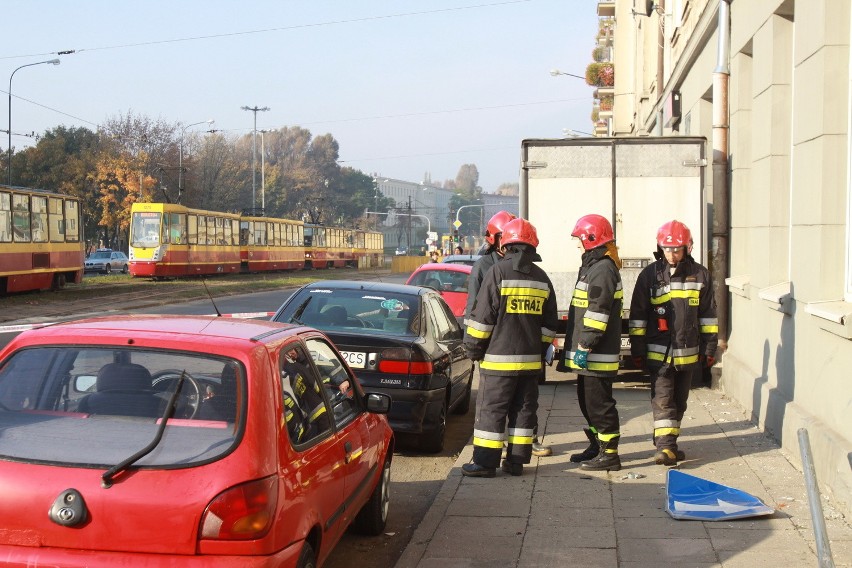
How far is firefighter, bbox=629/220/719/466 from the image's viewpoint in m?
7.78

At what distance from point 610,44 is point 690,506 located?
46547 mm

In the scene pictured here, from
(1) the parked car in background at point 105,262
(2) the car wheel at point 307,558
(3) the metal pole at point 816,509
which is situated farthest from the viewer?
(1) the parked car in background at point 105,262

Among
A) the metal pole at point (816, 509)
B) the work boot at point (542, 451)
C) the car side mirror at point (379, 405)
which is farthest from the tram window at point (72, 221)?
the metal pole at point (816, 509)

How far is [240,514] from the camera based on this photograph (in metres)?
3.77

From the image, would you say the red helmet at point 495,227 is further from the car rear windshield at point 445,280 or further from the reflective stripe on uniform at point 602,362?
the car rear windshield at point 445,280

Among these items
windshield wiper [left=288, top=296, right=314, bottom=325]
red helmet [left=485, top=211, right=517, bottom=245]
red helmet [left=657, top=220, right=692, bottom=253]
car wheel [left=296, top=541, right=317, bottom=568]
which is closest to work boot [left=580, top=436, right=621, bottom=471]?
red helmet [left=657, top=220, right=692, bottom=253]

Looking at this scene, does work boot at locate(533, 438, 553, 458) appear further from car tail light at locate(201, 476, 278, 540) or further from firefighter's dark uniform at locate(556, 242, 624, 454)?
car tail light at locate(201, 476, 278, 540)

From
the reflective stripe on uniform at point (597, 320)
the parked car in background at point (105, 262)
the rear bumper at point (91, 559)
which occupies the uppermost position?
the reflective stripe on uniform at point (597, 320)

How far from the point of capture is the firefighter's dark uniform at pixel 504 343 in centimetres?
717

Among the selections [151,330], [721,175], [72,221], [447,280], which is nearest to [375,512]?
[151,330]

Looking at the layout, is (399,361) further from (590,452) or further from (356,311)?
(590,452)

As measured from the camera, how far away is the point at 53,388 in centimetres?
425

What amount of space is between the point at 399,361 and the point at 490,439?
1.33 metres

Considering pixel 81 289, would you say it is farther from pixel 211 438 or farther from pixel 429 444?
pixel 211 438
